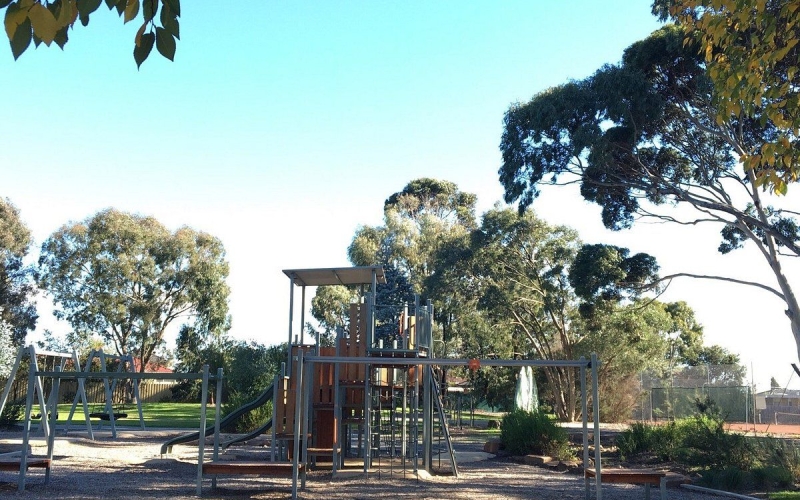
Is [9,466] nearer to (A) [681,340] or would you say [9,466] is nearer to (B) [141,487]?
(B) [141,487]

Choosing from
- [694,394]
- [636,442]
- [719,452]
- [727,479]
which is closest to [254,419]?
[636,442]

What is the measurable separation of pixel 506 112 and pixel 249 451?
11886mm

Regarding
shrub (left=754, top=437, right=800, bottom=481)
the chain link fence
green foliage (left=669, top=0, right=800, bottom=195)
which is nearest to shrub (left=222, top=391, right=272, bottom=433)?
the chain link fence

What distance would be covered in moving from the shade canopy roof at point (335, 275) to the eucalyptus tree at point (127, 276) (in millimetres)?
34580

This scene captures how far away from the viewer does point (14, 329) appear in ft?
155

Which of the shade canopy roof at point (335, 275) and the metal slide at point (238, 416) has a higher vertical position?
the shade canopy roof at point (335, 275)

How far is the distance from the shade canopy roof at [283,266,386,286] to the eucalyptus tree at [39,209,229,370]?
3458 centimetres

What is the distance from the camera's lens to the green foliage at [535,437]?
16.1 m

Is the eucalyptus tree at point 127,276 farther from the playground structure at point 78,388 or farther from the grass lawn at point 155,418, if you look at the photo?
the playground structure at point 78,388

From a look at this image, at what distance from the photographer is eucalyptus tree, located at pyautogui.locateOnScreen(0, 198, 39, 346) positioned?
4594 centimetres

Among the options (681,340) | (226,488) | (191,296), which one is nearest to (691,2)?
(226,488)

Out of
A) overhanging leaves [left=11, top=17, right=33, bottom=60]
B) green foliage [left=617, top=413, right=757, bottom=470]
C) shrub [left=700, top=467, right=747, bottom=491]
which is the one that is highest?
overhanging leaves [left=11, top=17, right=33, bottom=60]

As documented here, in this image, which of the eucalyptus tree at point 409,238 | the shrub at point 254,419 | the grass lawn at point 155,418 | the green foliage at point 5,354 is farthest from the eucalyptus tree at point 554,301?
the green foliage at point 5,354

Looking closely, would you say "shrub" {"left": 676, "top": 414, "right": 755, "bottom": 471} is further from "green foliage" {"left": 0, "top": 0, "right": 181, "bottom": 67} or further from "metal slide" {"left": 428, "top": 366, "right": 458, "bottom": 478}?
"green foliage" {"left": 0, "top": 0, "right": 181, "bottom": 67}
